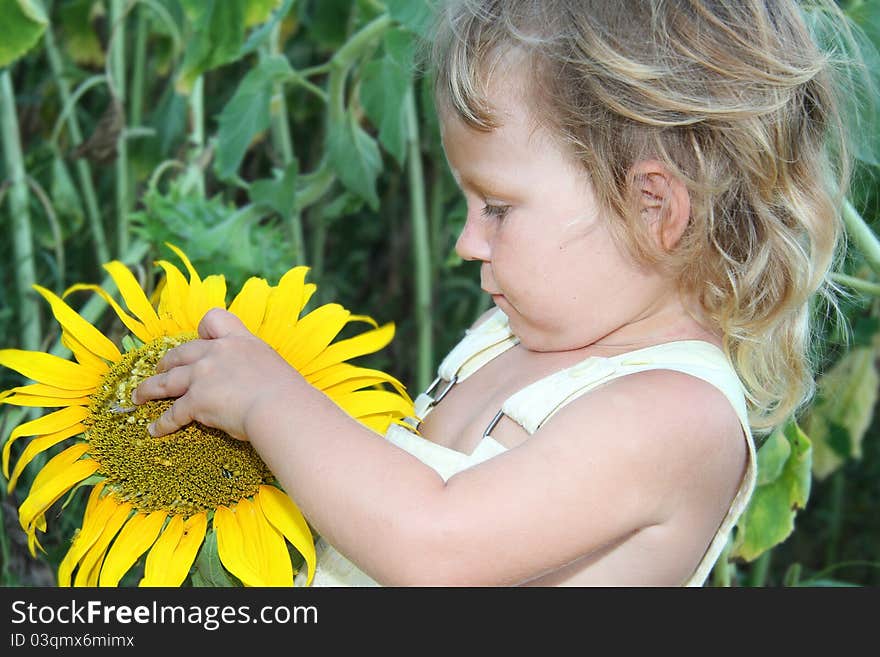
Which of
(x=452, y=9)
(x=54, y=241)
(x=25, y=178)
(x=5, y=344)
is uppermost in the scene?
(x=452, y=9)

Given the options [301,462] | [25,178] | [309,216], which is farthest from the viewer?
[309,216]

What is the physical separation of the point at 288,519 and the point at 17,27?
726 mm

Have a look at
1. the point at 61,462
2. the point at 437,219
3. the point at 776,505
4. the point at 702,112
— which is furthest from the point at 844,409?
the point at 61,462

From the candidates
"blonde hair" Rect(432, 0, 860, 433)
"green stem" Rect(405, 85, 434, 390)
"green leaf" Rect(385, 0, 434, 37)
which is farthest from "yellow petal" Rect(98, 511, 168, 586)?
"green stem" Rect(405, 85, 434, 390)

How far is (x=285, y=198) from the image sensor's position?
1.32 meters

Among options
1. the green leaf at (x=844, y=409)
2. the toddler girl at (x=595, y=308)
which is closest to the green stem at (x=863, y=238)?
the toddler girl at (x=595, y=308)

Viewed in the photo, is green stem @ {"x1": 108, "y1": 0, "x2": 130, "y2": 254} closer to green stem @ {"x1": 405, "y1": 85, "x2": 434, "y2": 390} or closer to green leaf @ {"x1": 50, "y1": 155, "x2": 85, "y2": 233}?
green leaf @ {"x1": 50, "y1": 155, "x2": 85, "y2": 233}

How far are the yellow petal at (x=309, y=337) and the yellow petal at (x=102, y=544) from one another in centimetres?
15

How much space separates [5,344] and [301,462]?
98cm

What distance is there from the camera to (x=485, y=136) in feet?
2.59

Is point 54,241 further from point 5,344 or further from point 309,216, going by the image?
point 309,216

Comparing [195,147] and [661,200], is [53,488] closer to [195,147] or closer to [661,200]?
[661,200]
